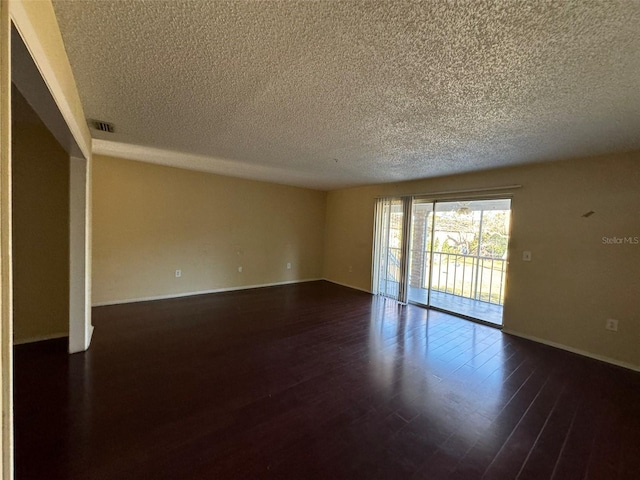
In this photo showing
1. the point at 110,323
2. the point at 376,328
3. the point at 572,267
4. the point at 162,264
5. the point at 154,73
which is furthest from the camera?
the point at 162,264

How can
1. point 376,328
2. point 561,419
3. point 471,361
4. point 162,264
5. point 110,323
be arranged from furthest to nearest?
point 162,264
point 376,328
point 110,323
point 471,361
point 561,419

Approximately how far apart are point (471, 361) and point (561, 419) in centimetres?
83

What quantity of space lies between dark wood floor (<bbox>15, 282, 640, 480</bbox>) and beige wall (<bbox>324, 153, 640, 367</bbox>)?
0.33 metres

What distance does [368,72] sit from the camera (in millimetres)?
1564

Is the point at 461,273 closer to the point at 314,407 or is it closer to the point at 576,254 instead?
the point at 576,254

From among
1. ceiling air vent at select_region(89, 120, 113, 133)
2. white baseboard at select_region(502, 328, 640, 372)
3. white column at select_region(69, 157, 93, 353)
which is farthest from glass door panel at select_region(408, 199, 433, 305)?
white column at select_region(69, 157, 93, 353)

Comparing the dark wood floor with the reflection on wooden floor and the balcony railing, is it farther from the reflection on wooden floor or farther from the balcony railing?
the balcony railing

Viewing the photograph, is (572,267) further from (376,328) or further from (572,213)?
(376,328)

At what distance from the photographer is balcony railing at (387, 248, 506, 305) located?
502cm

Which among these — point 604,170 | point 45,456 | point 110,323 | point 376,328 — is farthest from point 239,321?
point 604,170

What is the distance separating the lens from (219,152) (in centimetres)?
342

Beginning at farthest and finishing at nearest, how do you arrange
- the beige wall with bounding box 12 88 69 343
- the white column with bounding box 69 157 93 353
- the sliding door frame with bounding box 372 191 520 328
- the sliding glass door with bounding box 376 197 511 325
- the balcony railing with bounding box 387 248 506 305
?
1. the balcony railing with bounding box 387 248 506 305
2. the sliding glass door with bounding box 376 197 511 325
3. the sliding door frame with bounding box 372 191 520 328
4. the beige wall with bounding box 12 88 69 343
5. the white column with bounding box 69 157 93 353

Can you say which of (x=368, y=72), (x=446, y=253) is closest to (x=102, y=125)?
(x=368, y=72)

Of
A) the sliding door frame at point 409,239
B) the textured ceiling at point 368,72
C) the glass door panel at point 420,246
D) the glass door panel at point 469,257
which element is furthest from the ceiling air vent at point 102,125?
the glass door panel at point 469,257
